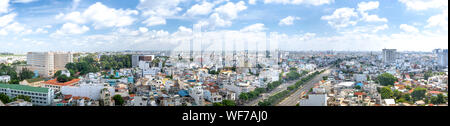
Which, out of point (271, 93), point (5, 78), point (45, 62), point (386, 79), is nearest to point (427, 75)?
point (386, 79)

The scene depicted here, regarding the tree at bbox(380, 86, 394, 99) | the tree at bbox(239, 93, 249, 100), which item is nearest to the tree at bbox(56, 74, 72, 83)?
the tree at bbox(239, 93, 249, 100)

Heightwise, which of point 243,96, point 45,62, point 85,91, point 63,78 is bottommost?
point 243,96

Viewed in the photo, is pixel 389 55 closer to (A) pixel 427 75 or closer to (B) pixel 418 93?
(A) pixel 427 75

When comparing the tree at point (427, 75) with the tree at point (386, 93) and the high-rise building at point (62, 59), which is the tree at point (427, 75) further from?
the high-rise building at point (62, 59)

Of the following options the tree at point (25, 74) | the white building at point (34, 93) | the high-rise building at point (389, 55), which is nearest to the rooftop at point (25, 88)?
the white building at point (34, 93)
